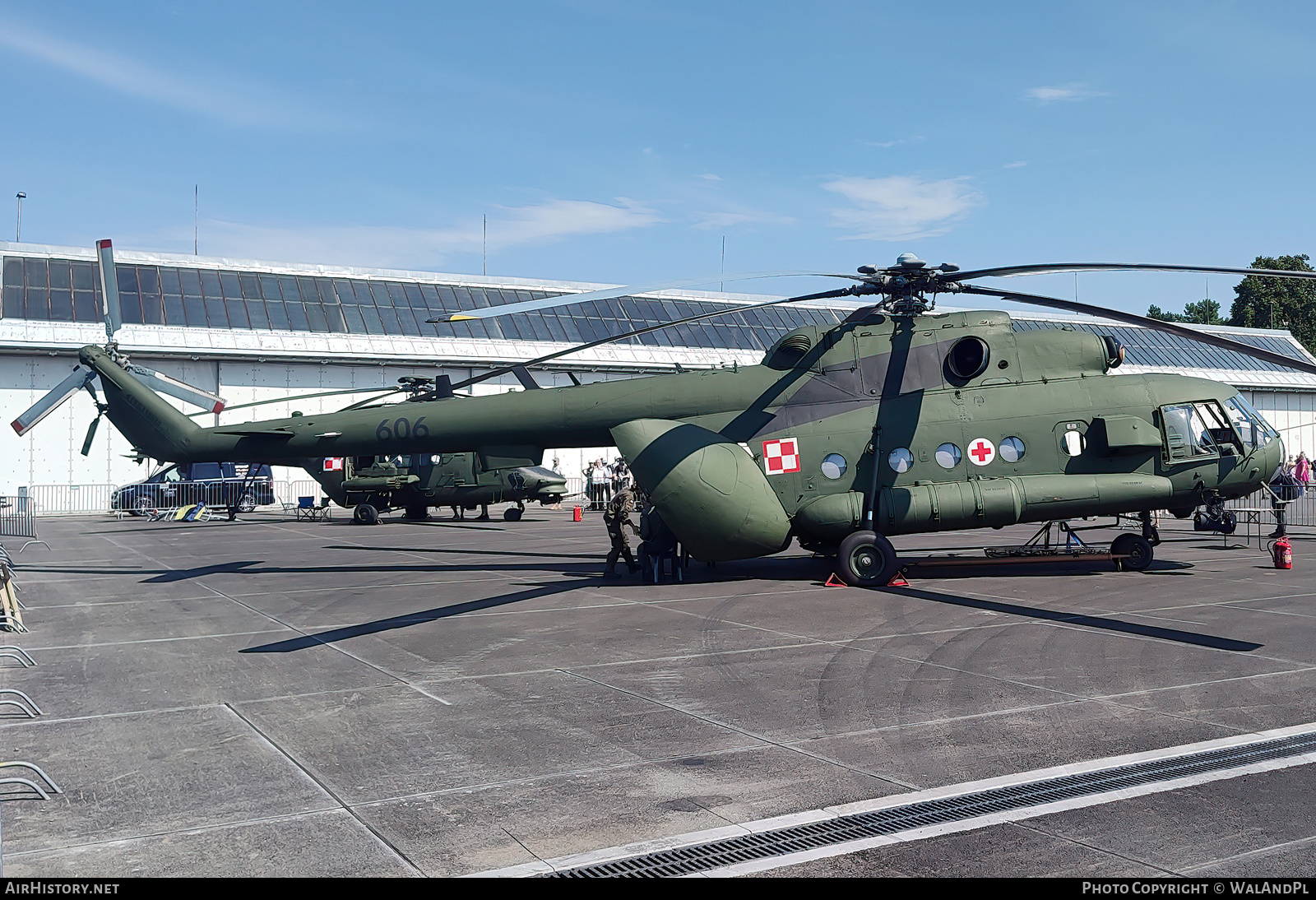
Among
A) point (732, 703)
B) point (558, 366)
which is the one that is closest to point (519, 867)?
point (732, 703)

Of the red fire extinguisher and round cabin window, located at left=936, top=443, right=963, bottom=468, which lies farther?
the red fire extinguisher

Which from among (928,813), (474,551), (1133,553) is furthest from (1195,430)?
(474,551)

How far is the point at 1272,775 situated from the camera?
5.90 metres

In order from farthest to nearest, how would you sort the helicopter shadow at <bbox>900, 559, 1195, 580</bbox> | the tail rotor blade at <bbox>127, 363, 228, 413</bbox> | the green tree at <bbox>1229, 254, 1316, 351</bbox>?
the green tree at <bbox>1229, 254, 1316, 351</bbox>, the tail rotor blade at <bbox>127, 363, 228, 413</bbox>, the helicopter shadow at <bbox>900, 559, 1195, 580</bbox>

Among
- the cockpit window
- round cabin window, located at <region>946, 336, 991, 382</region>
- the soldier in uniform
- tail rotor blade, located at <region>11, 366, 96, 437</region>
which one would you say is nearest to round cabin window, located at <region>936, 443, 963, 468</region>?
round cabin window, located at <region>946, 336, 991, 382</region>

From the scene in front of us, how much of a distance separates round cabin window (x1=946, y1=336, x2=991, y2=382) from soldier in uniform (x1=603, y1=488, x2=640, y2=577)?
5451 mm

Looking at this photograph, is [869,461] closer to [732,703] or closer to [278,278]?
[732,703]

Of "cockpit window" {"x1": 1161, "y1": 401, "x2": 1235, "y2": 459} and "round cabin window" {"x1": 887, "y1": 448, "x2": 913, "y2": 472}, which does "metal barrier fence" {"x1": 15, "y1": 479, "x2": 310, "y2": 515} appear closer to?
"round cabin window" {"x1": 887, "y1": 448, "x2": 913, "y2": 472}

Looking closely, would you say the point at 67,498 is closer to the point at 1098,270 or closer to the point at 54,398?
the point at 54,398

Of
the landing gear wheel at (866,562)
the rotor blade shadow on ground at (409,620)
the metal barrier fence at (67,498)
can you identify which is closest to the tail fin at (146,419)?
the rotor blade shadow on ground at (409,620)

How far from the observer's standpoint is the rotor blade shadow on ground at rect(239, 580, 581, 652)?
1067 centimetres

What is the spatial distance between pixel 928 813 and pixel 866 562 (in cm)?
950

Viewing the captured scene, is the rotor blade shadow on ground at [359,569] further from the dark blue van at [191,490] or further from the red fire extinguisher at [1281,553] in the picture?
the dark blue van at [191,490]

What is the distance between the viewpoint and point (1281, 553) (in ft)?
52.9
